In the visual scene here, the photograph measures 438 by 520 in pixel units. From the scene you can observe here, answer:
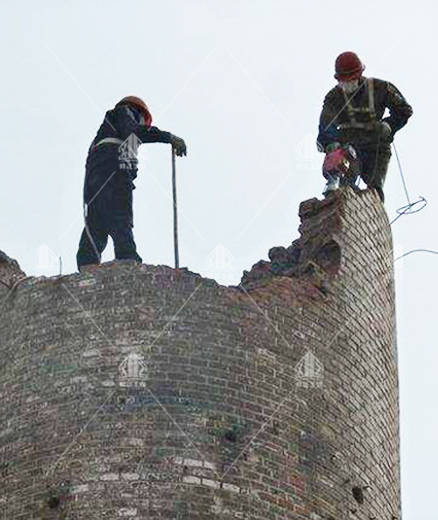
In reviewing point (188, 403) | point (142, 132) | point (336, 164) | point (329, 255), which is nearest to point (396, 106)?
point (336, 164)

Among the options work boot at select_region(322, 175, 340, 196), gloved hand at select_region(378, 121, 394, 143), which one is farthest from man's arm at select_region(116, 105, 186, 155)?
gloved hand at select_region(378, 121, 394, 143)

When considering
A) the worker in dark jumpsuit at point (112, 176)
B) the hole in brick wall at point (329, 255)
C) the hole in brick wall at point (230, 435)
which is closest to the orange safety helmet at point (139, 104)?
the worker in dark jumpsuit at point (112, 176)

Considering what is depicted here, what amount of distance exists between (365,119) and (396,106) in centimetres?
35

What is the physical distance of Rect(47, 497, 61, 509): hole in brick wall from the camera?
19.9 metres

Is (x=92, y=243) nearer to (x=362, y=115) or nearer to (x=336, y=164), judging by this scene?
(x=336, y=164)

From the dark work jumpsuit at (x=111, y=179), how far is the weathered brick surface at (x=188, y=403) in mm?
1670

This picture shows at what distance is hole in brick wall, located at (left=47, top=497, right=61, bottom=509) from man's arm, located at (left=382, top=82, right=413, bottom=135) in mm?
6854

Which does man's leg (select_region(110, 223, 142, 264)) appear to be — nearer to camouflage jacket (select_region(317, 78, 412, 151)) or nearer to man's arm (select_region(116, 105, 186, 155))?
man's arm (select_region(116, 105, 186, 155))

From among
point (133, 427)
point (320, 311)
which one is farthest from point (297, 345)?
point (133, 427)

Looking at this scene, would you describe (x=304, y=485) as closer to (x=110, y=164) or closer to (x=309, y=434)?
(x=309, y=434)

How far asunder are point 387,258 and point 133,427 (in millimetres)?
4589

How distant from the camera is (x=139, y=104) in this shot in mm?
23719

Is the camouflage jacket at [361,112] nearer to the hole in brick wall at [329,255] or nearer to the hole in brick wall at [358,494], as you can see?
the hole in brick wall at [329,255]

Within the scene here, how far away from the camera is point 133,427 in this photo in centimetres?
2019
